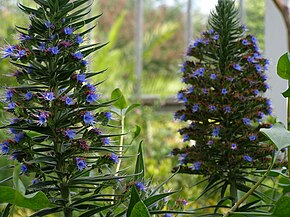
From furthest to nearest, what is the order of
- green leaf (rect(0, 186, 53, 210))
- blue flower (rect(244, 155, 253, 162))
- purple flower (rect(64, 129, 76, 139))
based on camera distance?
1. blue flower (rect(244, 155, 253, 162))
2. purple flower (rect(64, 129, 76, 139))
3. green leaf (rect(0, 186, 53, 210))

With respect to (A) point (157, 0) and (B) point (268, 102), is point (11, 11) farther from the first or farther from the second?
(B) point (268, 102)

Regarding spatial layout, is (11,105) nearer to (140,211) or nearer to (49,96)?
(49,96)

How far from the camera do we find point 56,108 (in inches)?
21.0

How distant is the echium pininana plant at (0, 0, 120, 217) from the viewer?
53 centimetres

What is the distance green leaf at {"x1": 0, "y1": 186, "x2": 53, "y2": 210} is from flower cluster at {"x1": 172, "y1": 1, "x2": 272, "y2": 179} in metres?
0.30

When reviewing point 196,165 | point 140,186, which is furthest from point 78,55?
point 196,165

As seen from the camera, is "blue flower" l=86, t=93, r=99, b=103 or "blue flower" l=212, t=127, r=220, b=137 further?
"blue flower" l=212, t=127, r=220, b=137

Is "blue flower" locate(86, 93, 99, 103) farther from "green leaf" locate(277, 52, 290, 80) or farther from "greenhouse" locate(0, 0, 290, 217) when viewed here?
"green leaf" locate(277, 52, 290, 80)

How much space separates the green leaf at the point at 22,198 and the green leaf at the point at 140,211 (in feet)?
0.22

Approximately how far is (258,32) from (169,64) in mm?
1841

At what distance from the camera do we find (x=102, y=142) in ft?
1.83

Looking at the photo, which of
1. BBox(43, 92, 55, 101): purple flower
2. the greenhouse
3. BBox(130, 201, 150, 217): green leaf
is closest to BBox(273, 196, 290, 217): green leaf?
the greenhouse

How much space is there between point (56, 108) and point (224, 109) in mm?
242

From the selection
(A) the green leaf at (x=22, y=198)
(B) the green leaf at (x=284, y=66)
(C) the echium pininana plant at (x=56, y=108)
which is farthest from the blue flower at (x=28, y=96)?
(B) the green leaf at (x=284, y=66)
